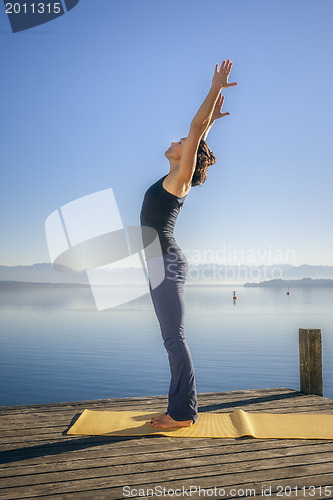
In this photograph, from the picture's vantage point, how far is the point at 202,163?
3.12m

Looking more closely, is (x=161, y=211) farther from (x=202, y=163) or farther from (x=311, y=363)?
(x=311, y=363)

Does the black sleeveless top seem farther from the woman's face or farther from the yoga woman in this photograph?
the woman's face

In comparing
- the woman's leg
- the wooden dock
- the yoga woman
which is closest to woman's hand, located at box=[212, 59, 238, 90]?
the yoga woman

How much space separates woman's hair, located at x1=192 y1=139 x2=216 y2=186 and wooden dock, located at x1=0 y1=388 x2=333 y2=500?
1787 millimetres

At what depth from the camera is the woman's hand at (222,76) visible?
2.74 meters

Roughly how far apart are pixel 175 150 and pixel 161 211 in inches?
18.0

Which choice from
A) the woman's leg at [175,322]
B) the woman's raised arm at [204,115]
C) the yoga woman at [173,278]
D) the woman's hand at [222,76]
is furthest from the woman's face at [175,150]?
the woman's leg at [175,322]

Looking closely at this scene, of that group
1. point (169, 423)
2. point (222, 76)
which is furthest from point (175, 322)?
point (222, 76)

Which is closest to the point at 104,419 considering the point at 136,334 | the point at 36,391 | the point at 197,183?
the point at 197,183

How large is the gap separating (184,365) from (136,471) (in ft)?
2.64

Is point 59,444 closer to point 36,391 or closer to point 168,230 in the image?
point 168,230

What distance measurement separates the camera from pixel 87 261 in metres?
6.11

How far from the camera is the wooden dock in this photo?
2.16 meters

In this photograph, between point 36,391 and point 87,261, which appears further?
point 36,391
